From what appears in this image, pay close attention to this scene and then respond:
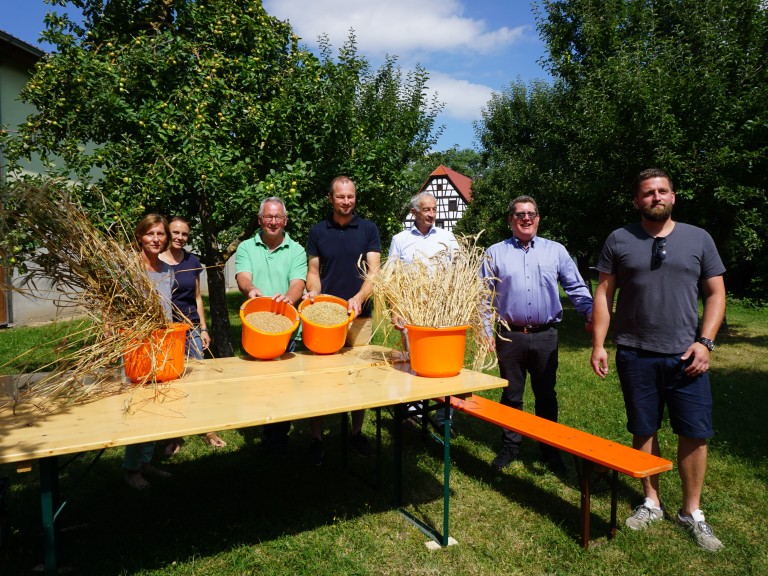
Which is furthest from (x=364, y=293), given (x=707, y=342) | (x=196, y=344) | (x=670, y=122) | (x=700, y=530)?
(x=670, y=122)

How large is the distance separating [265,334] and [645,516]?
2468mm

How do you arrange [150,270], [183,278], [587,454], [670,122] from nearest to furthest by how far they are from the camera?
[587,454], [150,270], [183,278], [670,122]


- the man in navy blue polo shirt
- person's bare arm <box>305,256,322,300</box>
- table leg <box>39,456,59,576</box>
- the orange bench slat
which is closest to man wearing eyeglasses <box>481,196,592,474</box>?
the orange bench slat

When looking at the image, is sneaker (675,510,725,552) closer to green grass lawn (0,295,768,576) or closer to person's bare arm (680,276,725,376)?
green grass lawn (0,295,768,576)

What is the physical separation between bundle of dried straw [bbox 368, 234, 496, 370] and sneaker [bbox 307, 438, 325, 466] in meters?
1.60

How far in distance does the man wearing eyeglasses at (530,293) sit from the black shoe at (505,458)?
3 cm

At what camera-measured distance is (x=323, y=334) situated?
142 inches

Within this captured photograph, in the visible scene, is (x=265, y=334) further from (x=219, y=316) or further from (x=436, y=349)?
(x=219, y=316)

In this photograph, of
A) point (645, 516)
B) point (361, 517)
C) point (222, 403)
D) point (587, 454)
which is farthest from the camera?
point (361, 517)

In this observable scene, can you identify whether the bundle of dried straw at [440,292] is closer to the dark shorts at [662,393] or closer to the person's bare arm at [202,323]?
the dark shorts at [662,393]

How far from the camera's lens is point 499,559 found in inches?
120

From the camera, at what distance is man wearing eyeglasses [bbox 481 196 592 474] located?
4.05 meters

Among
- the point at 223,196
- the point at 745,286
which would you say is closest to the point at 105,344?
the point at 223,196

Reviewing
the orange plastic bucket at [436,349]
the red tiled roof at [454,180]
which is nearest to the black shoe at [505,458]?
the orange plastic bucket at [436,349]
